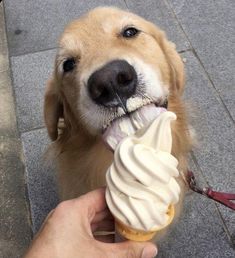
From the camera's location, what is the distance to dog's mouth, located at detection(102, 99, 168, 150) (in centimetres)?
211

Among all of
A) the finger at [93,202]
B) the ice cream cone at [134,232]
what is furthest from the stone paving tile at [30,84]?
the ice cream cone at [134,232]

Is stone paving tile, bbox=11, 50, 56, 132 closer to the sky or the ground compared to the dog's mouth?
closer to the ground

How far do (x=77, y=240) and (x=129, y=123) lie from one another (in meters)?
0.67

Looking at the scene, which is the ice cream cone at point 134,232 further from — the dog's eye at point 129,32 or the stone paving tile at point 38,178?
the stone paving tile at point 38,178

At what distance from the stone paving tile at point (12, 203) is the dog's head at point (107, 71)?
3.27 ft

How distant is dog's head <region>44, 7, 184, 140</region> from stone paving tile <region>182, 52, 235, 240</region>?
712 millimetres

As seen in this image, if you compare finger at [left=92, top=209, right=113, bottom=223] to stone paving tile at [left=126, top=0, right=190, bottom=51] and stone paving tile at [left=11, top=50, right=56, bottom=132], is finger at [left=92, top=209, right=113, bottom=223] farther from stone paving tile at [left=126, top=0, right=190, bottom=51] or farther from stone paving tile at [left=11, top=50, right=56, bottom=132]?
stone paving tile at [left=126, top=0, right=190, bottom=51]

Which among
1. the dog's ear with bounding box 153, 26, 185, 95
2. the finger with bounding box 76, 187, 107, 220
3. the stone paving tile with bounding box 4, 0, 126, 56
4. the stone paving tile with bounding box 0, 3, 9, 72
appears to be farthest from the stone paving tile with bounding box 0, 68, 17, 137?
the finger with bounding box 76, 187, 107, 220

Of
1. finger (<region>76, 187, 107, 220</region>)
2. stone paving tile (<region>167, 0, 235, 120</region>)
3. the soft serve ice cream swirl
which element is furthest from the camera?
stone paving tile (<region>167, 0, 235, 120</region>)

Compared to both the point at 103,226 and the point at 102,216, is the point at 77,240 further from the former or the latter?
the point at 103,226

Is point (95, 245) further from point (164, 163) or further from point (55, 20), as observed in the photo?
point (55, 20)

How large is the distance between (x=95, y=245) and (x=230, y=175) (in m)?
2.08

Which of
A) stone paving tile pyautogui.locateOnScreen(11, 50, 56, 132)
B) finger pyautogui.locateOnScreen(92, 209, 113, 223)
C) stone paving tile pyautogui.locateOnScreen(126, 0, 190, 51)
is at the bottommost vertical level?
stone paving tile pyautogui.locateOnScreen(11, 50, 56, 132)

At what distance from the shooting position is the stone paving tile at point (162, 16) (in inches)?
180
